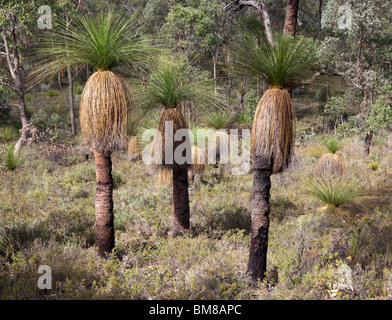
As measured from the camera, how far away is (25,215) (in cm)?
754

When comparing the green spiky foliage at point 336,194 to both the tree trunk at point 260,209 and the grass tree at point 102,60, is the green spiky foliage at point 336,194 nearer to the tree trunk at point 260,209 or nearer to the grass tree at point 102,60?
the tree trunk at point 260,209

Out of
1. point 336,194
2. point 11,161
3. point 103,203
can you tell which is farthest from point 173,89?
point 11,161

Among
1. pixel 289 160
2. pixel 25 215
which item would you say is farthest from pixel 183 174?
pixel 25 215

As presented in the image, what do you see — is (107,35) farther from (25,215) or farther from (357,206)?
(357,206)

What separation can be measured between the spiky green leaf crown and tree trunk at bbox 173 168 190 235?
10.3 feet

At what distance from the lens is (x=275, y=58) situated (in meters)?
4.32

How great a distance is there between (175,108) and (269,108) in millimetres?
2508

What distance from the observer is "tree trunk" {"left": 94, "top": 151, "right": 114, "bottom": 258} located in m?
5.64

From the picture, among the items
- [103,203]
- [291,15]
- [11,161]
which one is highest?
[291,15]

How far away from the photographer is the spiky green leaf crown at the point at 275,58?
4.26 meters

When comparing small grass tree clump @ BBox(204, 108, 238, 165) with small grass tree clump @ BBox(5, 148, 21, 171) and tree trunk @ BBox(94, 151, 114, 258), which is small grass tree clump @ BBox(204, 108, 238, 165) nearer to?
tree trunk @ BBox(94, 151, 114, 258)

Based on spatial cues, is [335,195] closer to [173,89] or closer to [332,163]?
[332,163]

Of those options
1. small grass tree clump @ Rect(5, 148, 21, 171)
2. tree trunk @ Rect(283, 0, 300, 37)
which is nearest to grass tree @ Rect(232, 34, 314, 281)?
tree trunk @ Rect(283, 0, 300, 37)

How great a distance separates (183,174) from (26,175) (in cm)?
761
